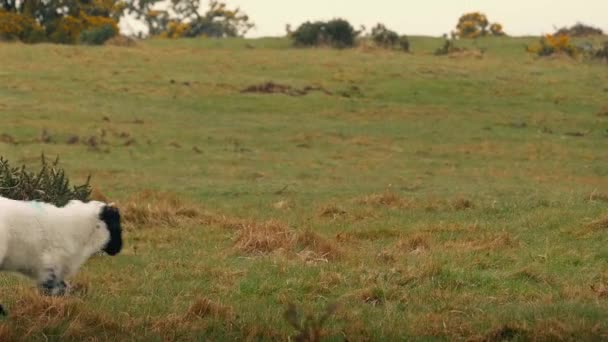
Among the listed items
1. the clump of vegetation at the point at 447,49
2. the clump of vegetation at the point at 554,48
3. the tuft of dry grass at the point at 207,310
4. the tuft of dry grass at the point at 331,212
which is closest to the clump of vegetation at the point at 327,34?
the clump of vegetation at the point at 447,49

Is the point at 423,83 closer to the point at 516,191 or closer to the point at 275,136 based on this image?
the point at 275,136

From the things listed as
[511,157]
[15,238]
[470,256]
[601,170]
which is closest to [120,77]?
[511,157]

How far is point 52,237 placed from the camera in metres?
9.16

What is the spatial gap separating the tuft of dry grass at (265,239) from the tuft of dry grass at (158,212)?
2.68 meters

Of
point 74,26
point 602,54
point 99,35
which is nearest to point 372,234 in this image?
point 602,54

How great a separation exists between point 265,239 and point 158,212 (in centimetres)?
361

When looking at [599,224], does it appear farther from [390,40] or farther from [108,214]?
[390,40]

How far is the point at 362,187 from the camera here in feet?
75.9

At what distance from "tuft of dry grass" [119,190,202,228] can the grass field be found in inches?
2.0

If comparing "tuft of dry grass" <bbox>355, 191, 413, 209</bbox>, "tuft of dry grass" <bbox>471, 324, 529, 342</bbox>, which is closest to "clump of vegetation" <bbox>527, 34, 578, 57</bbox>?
"tuft of dry grass" <bbox>355, 191, 413, 209</bbox>

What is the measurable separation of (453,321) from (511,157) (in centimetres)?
2091

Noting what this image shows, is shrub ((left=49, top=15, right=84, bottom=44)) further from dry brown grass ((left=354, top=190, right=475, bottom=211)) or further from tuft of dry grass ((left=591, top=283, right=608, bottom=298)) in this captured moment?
tuft of dry grass ((left=591, top=283, right=608, bottom=298))

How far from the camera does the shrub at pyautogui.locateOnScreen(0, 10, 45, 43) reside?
58906mm

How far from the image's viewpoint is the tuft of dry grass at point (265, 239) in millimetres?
13219
